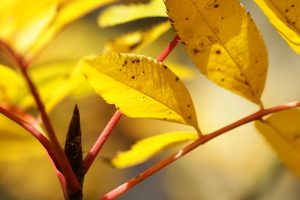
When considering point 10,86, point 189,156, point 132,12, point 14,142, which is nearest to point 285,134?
point 132,12

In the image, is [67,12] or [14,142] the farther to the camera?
[14,142]

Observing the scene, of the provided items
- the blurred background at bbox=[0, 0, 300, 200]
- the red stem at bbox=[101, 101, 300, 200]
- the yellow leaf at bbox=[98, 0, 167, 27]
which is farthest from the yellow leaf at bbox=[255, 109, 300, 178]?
the blurred background at bbox=[0, 0, 300, 200]

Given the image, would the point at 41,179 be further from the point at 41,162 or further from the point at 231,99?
the point at 231,99

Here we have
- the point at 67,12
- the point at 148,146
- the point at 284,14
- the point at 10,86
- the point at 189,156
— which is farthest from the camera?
the point at 189,156

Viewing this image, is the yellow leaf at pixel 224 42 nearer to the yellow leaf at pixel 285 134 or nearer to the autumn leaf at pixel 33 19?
the yellow leaf at pixel 285 134

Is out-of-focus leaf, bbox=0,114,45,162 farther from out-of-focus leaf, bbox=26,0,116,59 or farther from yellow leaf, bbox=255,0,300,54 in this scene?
yellow leaf, bbox=255,0,300,54

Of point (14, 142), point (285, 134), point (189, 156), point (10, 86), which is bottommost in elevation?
point (189, 156)

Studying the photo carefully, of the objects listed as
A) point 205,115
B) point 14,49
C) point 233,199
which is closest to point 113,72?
point 14,49

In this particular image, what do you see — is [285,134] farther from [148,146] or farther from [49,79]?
[49,79]
